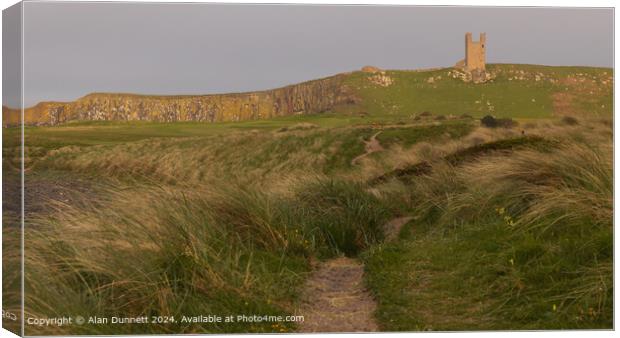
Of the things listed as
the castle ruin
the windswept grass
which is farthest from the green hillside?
the windswept grass

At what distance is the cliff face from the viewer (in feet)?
34.3

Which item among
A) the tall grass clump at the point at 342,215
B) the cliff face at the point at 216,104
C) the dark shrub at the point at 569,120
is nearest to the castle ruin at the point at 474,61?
the dark shrub at the point at 569,120

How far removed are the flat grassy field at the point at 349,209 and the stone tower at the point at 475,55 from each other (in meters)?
0.21

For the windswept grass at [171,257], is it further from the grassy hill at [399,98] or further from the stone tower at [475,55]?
the stone tower at [475,55]

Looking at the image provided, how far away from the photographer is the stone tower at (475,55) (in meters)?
10.3

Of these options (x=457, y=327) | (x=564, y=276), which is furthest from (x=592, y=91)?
(x=457, y=327)

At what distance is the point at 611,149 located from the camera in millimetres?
9984

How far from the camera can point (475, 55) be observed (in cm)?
1068

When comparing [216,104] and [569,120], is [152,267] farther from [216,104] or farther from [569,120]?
[569,120]

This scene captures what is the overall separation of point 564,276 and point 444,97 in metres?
2.96

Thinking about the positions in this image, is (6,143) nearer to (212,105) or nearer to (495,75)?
(212,105)

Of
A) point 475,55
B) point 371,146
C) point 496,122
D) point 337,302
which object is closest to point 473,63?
point 475,55

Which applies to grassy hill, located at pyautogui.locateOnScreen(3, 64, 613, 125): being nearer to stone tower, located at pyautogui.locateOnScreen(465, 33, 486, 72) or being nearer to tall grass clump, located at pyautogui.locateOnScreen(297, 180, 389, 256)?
stone tower, located at pyautogui.locateOnScreen(465, 33, 486, 72)

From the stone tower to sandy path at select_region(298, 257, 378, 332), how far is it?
235 cm
